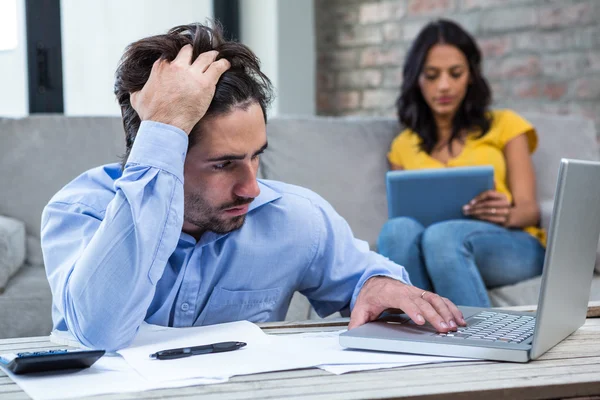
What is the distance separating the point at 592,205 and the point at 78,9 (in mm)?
3015

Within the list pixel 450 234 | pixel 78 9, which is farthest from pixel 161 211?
pixel 78 9

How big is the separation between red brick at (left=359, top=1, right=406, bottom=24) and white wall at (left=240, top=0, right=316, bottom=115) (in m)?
0.32

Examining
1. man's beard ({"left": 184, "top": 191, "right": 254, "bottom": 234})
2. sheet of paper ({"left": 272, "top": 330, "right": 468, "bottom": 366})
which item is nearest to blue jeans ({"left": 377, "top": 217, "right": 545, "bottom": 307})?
man's beard ({"left": 184, "top": 191, "right": 254, "bottom": 234})

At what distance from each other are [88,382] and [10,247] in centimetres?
140

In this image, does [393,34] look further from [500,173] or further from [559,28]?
[500,173]

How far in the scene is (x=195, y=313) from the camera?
4.12ft

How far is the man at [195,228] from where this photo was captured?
1050 mm

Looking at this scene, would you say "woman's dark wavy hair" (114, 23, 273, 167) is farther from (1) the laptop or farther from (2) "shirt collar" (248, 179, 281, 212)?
(1) the laptop

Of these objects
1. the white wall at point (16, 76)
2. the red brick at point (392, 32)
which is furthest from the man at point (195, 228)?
the red brick at point (392, 32)

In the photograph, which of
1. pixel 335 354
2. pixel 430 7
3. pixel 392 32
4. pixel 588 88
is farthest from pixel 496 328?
pixel 392 32

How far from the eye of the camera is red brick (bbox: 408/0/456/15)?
12.9ft

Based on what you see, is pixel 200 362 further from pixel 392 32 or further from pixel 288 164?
pixel 392 32

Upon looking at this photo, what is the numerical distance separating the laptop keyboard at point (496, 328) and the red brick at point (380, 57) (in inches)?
123

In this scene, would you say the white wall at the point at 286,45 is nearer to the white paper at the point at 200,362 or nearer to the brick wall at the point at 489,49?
the brick wall at the point at 489,49
